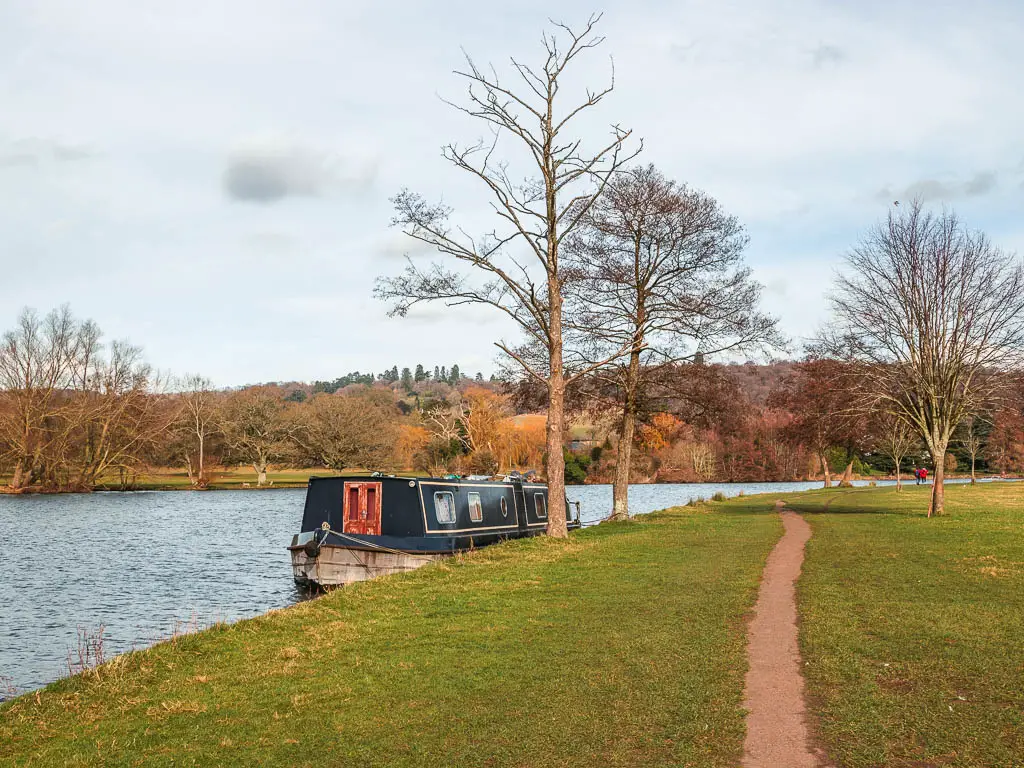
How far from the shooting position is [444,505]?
22.4 metres

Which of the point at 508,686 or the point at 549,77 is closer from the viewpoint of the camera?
the point at 508,686

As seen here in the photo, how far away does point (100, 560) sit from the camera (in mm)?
27656

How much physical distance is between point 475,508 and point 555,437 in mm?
4253

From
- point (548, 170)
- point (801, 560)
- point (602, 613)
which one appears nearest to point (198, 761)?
point (602, 613)

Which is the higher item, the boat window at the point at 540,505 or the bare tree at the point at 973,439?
the bare tree at the point at 973,439

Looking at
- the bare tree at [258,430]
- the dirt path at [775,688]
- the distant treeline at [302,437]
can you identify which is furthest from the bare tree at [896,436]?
the bare tree at [258,430]

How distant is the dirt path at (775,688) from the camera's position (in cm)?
582

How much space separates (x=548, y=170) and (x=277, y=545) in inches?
772

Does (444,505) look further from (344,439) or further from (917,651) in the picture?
(344,439)

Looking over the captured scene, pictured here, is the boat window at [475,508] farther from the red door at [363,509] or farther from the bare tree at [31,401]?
the bare tree at [31,401]

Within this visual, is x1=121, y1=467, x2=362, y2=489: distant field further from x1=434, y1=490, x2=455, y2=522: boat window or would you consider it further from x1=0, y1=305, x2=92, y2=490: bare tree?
x1=434, y1=490, x2=455, y2=522: boat window

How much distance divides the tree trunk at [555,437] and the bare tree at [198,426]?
203 ft

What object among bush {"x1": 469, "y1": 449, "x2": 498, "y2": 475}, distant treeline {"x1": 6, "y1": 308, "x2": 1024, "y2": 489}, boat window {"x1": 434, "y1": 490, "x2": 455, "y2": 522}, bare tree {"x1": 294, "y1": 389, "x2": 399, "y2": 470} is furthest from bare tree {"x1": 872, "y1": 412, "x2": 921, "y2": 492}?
bare tree {"x1": 294, "y1": 389, "x2": 399, "y2": 470}

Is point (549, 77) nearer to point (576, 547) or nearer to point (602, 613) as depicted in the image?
point (576, 547)
